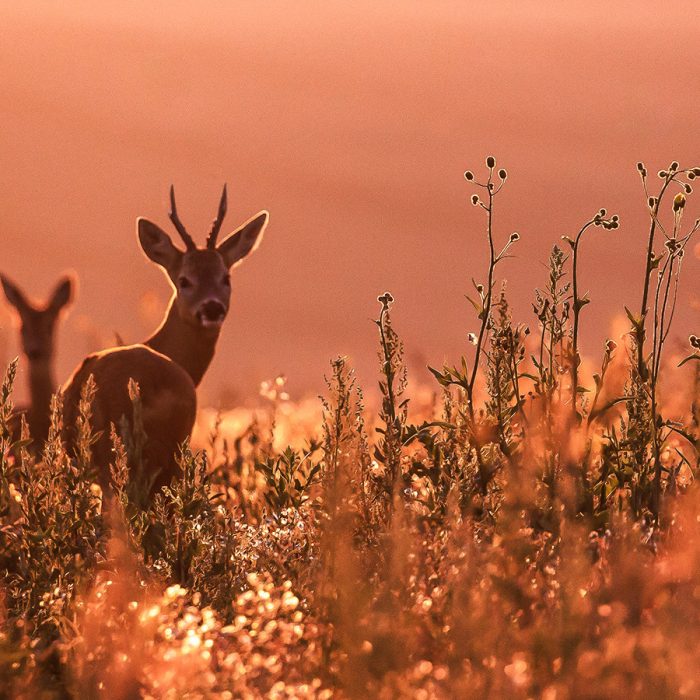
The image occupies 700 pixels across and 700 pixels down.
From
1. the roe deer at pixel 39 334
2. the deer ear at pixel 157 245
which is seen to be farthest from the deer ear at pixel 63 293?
the deer ear at pixel 157 245

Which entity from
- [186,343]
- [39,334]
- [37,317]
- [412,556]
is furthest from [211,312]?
[412,556]

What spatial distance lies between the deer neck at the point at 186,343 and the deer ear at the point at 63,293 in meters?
2.02

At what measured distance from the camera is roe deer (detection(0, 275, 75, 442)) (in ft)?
44.7

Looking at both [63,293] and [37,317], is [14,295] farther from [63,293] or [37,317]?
[63,293]

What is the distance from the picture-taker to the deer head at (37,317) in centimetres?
1441

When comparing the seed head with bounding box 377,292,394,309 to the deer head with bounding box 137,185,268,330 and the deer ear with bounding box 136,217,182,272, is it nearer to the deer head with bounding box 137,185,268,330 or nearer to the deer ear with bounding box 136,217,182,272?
the deer head with bounding box 137,185,268,330

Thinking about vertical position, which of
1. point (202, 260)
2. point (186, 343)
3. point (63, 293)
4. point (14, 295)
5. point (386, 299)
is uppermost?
point (202, 260)

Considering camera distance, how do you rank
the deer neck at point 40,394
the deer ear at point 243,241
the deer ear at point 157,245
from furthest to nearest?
the deer ear at point 243,241 < the deer ear at point 157,245 < the deer neck at point 40,394

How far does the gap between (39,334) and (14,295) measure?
0.66 metres

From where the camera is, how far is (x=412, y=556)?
403 cm

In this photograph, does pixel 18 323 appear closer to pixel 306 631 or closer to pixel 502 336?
pixel 502 336

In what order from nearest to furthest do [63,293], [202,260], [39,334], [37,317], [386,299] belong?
1. [386,299]
2. [202,260]
3. [39,334]
4. [37,317]
5. [63,293]

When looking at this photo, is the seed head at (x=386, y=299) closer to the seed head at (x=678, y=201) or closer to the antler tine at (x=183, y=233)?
the seed head at (x=678, y=201)

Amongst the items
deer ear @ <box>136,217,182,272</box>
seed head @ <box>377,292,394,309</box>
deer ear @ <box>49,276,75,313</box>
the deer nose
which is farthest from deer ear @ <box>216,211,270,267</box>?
seed head @ <box>377,292,394,309</box>
